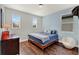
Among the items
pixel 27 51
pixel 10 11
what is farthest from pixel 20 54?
pixel 10 11

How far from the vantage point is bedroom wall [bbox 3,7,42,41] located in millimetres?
1382

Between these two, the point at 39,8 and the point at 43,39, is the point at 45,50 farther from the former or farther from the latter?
the point at 39,8

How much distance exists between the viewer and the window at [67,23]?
1.44 meters

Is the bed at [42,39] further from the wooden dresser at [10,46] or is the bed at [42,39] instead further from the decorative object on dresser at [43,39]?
the wooden dresser at [10,46]

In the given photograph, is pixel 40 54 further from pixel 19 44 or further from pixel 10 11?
pixel 10 11

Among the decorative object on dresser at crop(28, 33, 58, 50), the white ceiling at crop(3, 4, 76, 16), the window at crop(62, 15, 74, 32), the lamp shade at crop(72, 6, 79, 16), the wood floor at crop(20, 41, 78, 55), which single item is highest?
the white ceiling at crop(3, 4, 76, 16)

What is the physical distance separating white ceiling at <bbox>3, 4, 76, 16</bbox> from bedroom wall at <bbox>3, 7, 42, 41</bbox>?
7cm

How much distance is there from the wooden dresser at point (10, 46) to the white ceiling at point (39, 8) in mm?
499

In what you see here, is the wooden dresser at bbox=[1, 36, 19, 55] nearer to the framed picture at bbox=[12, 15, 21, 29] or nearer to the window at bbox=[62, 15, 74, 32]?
the framed picture at bbox=[12, 15, 21, 29]

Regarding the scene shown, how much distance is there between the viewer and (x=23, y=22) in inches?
60.3

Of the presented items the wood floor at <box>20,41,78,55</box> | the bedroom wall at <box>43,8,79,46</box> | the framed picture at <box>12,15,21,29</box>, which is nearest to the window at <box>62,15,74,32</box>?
the bedroom wall at <box>43,8,79,46</box>

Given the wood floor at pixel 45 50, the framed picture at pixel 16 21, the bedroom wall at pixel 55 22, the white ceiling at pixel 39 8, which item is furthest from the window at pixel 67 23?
the framed picture at pixel 16 21

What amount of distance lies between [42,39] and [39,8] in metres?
0.52
